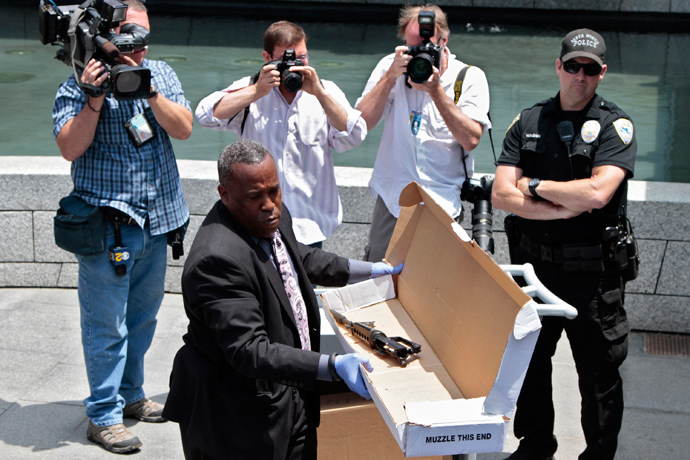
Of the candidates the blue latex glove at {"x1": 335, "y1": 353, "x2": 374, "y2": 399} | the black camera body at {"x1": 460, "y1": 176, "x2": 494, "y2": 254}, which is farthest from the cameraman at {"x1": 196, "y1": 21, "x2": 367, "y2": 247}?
the blue latex glove at {"x1": 335, "y1": 353, "x2": 374, "y2": 399}

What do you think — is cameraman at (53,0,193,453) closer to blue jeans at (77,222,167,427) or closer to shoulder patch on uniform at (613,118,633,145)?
blue jeans at (77,222,167,427)

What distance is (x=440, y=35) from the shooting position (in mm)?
4215

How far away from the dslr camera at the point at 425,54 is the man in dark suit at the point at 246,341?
5.21 feet

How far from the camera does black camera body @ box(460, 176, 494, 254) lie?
3875 mm

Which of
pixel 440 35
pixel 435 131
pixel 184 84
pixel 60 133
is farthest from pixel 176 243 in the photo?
pixel 184 84

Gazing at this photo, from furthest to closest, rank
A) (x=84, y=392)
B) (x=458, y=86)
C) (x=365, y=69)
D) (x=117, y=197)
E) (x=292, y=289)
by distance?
(x=365, y=69) < (x=84, y=392) < (x=458, y=86) < (x=117, y=197) < (x=292, y=289)

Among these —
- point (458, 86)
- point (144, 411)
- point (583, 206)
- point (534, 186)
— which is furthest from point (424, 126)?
point (144, 411)

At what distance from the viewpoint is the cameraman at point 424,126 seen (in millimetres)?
4129

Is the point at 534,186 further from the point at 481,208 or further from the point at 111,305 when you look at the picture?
the point at 111,305

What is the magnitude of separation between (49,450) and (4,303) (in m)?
1.83

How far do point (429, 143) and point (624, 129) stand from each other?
1039 mm

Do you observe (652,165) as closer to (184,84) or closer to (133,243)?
(133,243)

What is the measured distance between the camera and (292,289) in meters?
2.76

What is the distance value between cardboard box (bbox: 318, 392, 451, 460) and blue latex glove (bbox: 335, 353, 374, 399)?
2.45 ft
